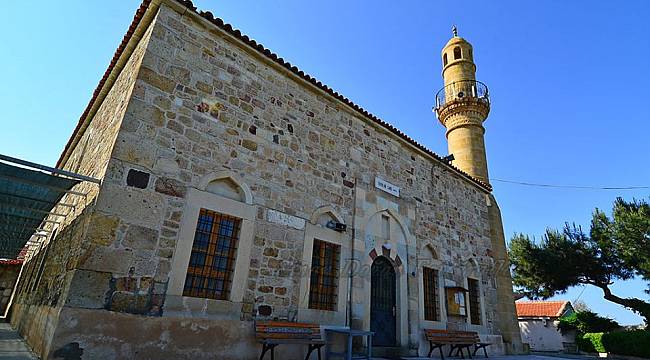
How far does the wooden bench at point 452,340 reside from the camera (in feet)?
25.1

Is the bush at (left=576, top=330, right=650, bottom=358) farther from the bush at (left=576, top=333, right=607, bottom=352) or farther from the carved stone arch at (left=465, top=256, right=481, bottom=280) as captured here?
the carved stone arch at (left=465, top=256, right=481, bottom=280)

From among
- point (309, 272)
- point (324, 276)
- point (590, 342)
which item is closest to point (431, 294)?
point (324, 276)

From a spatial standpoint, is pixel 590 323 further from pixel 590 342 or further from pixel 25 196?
pixel 25 196

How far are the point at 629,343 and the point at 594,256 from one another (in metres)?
3.85

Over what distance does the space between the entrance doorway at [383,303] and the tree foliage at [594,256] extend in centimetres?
1305

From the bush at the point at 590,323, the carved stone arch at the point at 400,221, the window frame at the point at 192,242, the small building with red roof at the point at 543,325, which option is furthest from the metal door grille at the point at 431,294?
the small building with red roof at the point at 543,325

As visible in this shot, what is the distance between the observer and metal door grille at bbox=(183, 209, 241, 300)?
500 cm

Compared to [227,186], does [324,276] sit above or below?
below

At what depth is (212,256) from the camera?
5.22 m

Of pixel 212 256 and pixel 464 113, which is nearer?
pixel 212 256

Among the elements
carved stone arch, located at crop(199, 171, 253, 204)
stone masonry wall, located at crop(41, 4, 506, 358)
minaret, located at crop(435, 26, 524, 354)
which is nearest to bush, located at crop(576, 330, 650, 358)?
minaret, located at crop(435, 26, 524, 354)

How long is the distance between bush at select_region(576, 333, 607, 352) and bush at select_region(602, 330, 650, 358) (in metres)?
0.55

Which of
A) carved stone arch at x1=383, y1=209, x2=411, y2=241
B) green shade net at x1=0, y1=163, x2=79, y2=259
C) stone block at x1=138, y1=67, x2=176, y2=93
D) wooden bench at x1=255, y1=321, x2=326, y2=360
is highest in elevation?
stone block at x1=138, y1=67, x2=176, y2=93

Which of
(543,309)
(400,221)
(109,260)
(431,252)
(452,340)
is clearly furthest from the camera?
(543,309)
